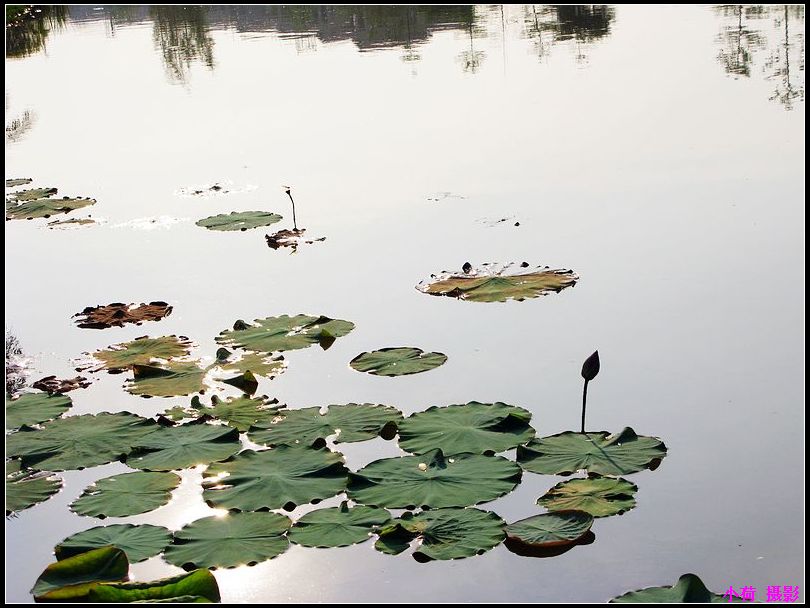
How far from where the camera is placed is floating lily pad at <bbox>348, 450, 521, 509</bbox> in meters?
2.82

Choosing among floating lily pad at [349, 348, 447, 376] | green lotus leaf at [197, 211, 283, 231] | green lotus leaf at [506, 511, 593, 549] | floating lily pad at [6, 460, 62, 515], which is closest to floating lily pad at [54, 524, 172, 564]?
floating lily pad at [6, 460, 62, 515]

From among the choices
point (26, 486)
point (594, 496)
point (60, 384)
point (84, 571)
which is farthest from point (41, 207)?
point (594, 496)

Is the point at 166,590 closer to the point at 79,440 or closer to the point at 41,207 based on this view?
the point at 79,440

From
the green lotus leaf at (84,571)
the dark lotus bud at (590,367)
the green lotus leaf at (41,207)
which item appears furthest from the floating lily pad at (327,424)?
the green lotus leaf at (41,207)

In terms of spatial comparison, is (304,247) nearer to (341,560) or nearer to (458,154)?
(458,154)

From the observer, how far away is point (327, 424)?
3.34 metres

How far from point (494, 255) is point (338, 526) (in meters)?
2.59

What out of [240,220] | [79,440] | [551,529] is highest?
[240,220]

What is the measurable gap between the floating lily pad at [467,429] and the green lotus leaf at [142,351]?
4.24 ft

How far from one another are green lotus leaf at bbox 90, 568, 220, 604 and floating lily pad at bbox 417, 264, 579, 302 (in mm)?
2355

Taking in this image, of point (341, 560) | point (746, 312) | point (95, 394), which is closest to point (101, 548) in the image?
point (341, 560)

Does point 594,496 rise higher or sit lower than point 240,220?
lower

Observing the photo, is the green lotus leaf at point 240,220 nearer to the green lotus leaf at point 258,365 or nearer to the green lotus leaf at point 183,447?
the green lotus leaf at point 258,365

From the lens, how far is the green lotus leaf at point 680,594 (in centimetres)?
223
